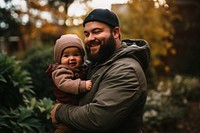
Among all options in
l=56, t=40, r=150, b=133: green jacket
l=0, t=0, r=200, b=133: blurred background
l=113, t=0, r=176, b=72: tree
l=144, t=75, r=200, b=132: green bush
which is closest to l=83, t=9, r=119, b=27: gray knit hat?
l=56, t=40, r=150, b=133: green jacket

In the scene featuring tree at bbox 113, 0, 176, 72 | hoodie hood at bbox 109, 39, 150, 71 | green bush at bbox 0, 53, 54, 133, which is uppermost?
hoodie hood at bbox 109, 39, 150, 71

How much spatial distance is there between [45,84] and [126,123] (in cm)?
445

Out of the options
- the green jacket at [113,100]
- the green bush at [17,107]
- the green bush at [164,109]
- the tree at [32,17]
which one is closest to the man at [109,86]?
the green jacket at [113,100]

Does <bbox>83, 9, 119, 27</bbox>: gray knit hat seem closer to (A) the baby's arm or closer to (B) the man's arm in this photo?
(B) the man's arm

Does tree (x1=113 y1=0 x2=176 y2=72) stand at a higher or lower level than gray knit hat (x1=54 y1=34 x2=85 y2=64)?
lower

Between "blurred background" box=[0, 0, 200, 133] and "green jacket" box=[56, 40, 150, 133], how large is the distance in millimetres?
2041

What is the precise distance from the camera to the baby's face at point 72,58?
293 centimetres

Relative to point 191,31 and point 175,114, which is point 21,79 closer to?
point 175,114

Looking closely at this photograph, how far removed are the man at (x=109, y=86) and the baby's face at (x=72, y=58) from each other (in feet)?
0.60

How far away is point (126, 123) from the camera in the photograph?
262 cm

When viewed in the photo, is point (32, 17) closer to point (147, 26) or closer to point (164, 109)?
point (147, 26)

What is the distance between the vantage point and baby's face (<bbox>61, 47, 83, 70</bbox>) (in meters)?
2.93

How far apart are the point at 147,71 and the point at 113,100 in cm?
816

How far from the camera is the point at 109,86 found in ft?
8.02
